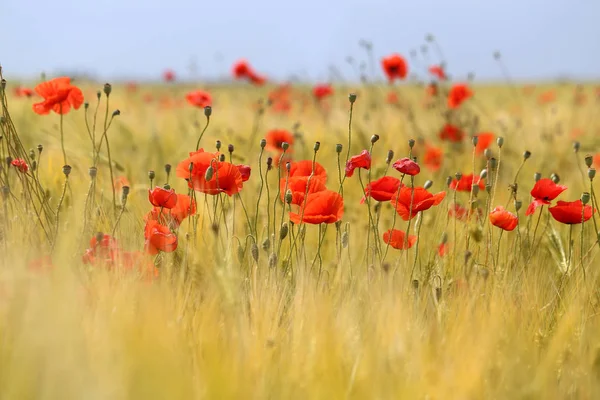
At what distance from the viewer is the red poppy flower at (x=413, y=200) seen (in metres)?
1.33

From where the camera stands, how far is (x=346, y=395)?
2.88ft

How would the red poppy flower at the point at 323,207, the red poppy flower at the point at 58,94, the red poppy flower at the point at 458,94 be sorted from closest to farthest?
the red poppy flower at the point at 323,207 → the red poppy flower at the point at 58,94 → the red poppy flower at the point at 458,94

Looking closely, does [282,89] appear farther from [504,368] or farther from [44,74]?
[504,368]

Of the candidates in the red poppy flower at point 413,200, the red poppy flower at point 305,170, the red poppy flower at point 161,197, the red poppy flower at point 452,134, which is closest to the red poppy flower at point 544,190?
the red poppy flower at point 413,200

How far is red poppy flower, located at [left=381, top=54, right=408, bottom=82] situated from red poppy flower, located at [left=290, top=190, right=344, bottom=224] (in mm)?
1909

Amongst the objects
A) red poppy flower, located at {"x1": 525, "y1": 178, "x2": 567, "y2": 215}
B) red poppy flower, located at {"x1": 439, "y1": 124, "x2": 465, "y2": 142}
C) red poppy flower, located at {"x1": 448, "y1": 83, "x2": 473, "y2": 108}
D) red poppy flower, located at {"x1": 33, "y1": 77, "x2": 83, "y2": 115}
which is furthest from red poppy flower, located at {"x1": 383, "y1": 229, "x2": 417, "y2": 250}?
red poppy flower, located at {"x1": 439, "y1": 124, "x2": 465, "y2": 142}

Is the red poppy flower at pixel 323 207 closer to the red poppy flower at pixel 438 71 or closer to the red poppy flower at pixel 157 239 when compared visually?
the red poppy flower at pixel 157 239

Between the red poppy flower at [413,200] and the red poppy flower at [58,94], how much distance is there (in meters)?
0.80

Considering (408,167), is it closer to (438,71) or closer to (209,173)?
(209,173)

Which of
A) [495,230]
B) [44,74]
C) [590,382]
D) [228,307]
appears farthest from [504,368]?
[44,74]

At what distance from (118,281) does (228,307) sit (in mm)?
302

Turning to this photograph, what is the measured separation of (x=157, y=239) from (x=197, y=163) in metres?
0.20

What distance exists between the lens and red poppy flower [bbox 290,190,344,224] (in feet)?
4.16

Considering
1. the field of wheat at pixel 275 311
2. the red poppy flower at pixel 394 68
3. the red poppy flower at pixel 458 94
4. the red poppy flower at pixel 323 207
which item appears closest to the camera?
the field of wheat at pixel 275 311
